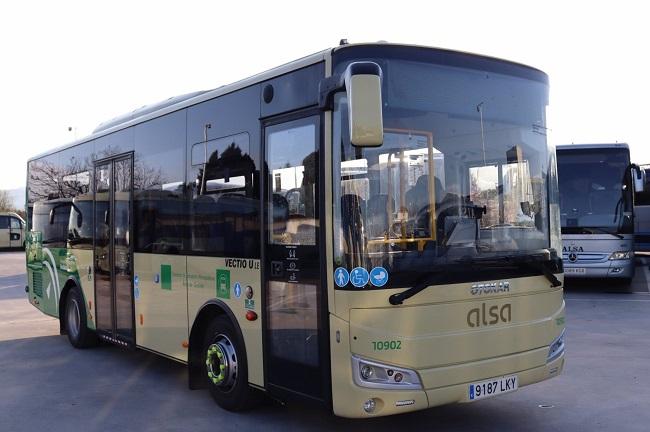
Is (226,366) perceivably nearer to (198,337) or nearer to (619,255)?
(198,337)

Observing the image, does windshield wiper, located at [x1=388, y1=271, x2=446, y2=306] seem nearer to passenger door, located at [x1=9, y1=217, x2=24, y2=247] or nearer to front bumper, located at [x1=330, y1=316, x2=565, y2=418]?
front bumper, located at [x1=330, y1=316, x2=565, y2=418]

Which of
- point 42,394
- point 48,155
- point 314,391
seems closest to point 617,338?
point 314,391

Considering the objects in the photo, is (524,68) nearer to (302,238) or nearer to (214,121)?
(302,238)

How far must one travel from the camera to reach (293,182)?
5.54 meters

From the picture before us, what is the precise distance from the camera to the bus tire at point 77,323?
974 centimetres

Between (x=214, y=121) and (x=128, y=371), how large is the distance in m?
3.55

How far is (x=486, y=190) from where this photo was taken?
5516 mm

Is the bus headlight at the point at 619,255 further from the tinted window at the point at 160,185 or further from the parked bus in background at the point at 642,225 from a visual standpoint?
the tinted window at the point at 160,185

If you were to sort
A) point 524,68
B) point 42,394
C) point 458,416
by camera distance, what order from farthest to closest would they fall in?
point 42,394
point 458,416
point 524,68

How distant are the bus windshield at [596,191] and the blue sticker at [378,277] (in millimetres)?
11359

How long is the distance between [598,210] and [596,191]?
1.33 feet

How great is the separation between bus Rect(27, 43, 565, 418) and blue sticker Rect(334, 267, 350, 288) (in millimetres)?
37

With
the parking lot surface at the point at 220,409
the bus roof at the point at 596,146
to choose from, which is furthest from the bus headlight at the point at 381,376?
the bus roof at the point at 596,146

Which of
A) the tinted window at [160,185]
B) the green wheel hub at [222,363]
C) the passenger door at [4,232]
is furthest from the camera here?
the passenger door at [4,232]
